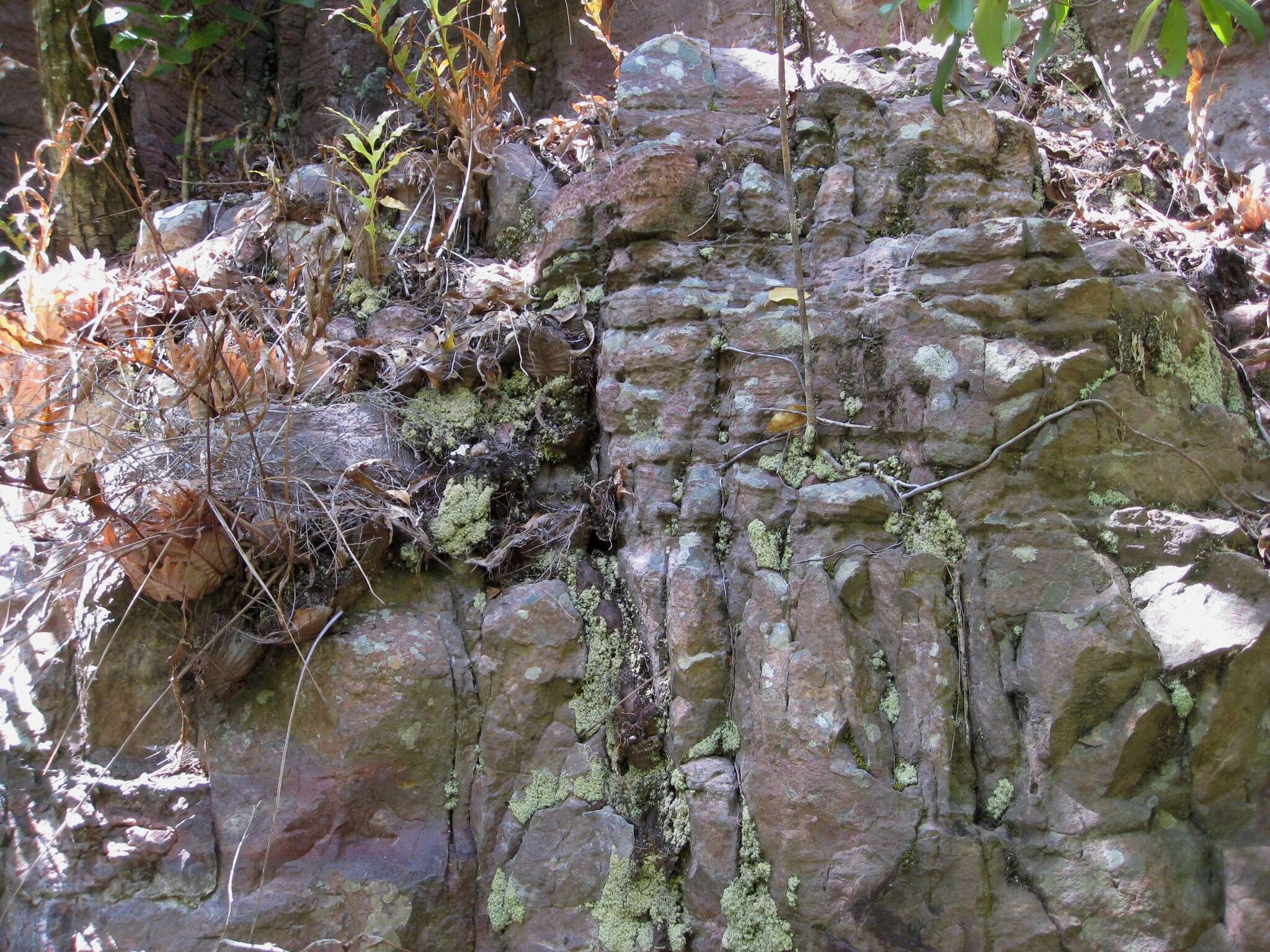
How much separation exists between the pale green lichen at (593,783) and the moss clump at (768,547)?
65cm

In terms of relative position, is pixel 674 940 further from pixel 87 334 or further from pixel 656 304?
pixel 87 334

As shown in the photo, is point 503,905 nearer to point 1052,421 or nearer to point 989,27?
point 1052,421

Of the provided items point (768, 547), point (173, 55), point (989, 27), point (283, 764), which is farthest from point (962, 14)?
point (173, 55)

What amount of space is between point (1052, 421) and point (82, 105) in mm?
3810

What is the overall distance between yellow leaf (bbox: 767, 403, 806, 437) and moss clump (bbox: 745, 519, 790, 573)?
273 mm

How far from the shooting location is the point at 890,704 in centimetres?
216

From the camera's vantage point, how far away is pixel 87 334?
9.16ft

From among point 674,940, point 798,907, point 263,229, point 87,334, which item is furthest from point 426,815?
point 263,229

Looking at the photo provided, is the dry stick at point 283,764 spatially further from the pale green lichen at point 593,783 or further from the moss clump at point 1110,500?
the moss clump at point 1110,500

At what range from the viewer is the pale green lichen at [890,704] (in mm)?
2148

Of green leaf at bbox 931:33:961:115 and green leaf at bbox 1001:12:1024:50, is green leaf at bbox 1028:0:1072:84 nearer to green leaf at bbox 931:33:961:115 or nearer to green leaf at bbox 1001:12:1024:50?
green leaf at bbox 1001:12:1024:50

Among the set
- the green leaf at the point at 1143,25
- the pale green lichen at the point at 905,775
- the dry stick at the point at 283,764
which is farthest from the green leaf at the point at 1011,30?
the dry stick at the point at 283,764

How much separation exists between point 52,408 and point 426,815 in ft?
5.10

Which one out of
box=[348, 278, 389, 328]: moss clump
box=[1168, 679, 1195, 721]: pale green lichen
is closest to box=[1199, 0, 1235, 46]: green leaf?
box=[1168, 679, 1195, 721]: pale green lichen
